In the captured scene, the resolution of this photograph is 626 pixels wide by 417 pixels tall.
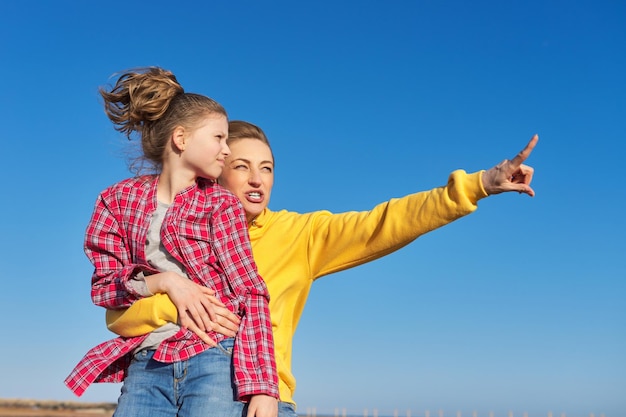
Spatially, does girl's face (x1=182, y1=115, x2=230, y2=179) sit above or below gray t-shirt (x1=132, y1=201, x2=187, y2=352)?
above

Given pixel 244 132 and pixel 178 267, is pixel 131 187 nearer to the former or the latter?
pixel 178 267

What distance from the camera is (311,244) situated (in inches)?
166

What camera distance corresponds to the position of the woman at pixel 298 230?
11.6ft

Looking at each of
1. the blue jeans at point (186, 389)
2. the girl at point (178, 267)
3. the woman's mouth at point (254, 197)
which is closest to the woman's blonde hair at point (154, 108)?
the girl at point (178, 267)

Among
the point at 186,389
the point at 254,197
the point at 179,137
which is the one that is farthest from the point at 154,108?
the point at 186,389

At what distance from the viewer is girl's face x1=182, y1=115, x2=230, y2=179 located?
383 cm

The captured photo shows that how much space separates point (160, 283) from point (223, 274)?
0.33 m

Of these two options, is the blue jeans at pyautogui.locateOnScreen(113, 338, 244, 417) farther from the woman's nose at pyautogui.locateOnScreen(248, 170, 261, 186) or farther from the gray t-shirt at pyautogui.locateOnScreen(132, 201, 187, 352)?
the woman's nose at pyautogui.locateOnScreen(248, 170, 261, 186)

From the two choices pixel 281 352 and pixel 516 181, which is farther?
pixel 281 352

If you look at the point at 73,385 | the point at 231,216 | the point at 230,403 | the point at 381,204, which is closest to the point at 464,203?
the point at 381,204

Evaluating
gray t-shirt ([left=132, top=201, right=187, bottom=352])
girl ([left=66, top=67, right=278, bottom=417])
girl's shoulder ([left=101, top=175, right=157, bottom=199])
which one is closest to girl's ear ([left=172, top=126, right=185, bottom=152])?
girl ([left=66, top=67, right=278, bottom=417])

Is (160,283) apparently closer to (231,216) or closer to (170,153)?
(231,216)

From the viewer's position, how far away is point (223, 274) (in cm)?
364

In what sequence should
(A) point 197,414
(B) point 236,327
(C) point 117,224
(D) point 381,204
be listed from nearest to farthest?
(A) point 197,414, (B) point 236,327, (C) point 117,224, (D) point 381,204
